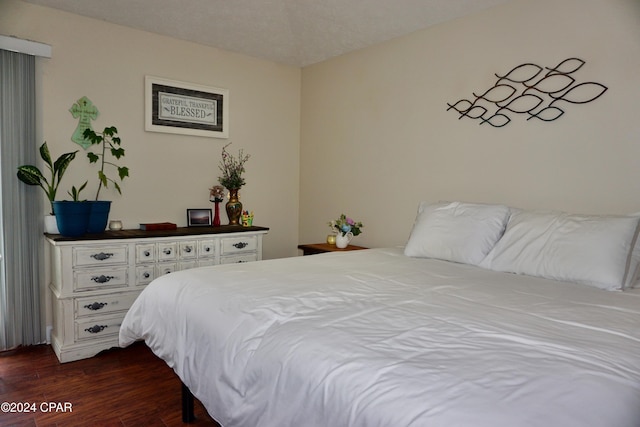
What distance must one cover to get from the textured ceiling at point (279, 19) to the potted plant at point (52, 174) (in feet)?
3.60

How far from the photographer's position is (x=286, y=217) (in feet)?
14.4

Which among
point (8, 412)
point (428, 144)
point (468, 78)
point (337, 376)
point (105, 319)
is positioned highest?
point (468, 78)

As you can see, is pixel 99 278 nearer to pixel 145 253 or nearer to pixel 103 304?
pixel 103 304

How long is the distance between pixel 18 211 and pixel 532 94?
11.4ft

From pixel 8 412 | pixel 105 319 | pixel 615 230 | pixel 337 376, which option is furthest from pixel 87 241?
pixel 615 230

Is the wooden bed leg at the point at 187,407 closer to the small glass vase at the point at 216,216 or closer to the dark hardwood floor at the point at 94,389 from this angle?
the dark hardwood floor at the point at 94,389

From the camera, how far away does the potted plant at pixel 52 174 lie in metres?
2.73

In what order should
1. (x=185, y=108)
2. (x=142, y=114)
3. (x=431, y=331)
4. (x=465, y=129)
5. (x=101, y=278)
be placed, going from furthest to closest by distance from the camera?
(x=185, y=108) → (x=142, y=114) → (x=465, y=129) → (x=101, y=278) → (x=431, y=331)

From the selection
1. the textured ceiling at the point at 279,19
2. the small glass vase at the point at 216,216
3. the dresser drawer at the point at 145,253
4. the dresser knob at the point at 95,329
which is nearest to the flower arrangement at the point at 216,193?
the small glass vase at the point at 216,216

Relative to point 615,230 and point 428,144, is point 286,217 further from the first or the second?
point 615,230

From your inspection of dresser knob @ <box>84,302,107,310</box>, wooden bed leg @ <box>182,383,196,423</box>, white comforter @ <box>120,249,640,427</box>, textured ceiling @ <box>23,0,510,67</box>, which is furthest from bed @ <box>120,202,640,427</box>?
textured ceiling @ <box>23,0,510,67</box>

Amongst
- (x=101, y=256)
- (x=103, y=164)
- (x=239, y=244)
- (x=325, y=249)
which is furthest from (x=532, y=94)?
(x=103, y=164)

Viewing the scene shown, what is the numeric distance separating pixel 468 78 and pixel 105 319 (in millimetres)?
3029

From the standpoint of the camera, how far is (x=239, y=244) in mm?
3496
